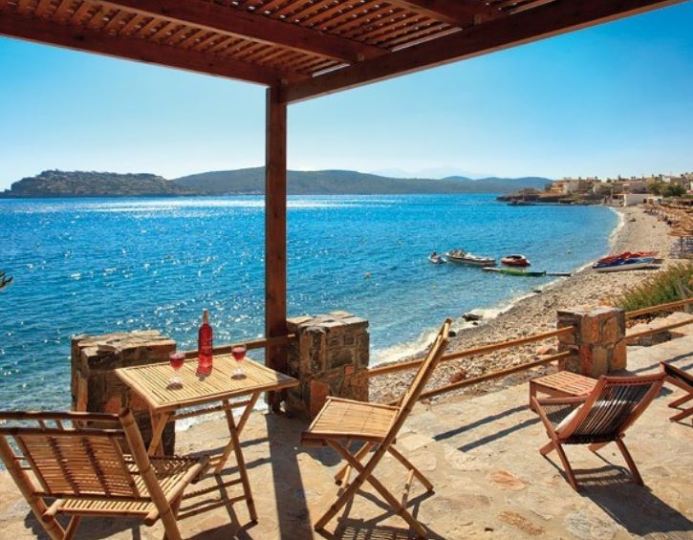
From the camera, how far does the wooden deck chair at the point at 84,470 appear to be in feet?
5.77

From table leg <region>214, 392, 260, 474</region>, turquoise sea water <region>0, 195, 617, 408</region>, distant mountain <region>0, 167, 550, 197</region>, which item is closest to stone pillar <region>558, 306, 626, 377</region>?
table leg <region>214, 392, 260, 474</region>

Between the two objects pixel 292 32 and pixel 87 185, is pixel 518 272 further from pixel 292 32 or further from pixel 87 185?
pixel 87 185

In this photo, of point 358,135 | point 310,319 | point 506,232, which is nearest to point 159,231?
point 358,135

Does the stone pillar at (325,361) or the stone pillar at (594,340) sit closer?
the stone pillar at (325,361)

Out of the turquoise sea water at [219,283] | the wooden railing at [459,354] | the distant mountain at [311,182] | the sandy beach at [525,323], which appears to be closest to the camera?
the wooden railing at [459,354]

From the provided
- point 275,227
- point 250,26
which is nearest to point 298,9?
point 250,26

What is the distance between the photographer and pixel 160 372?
9.75 ft

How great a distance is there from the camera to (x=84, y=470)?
1.90m

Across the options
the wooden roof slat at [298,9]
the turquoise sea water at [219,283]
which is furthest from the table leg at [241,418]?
the turquoise sea water at [219,283]

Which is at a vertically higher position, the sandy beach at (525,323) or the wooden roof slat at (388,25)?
the wooden roof slat at (388,25)

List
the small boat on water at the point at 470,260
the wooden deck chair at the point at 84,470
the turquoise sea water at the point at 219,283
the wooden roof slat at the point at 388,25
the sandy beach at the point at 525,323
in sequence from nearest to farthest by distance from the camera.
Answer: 1. the wooden deck chair at the point at 84,470
2. the wooden roof slat at the point at 388,25
3. the sandy beach at the point at 525,323
4. the turquoise sea water at the point at 219,283
5. the small boat on water at the point at 470,260

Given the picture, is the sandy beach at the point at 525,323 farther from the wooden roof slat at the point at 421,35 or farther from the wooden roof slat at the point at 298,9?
the wooden roof slat at the point at 298,9

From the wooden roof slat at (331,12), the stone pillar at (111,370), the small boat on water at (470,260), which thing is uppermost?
the wooden roof slat at (331,12)

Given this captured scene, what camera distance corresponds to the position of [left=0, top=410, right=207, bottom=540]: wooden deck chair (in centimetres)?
176
